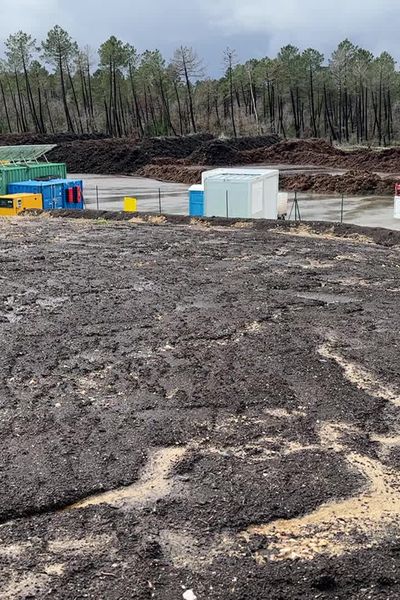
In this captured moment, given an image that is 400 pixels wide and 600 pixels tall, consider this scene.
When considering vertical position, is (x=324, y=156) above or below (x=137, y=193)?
above

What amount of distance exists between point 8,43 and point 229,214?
69.5 metres

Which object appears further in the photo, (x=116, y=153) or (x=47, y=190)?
(x=116, y=153)

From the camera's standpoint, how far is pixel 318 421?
7762 mm

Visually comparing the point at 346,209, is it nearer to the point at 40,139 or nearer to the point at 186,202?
the point at 186,202

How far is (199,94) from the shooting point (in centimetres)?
9700

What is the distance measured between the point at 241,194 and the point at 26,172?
607 inches

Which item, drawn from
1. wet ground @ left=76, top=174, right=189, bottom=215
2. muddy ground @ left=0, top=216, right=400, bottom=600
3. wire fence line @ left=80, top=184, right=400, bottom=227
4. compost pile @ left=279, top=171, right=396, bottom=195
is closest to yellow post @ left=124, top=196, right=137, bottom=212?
wire fence line @ left=80, top=184, right=400, bottom=227

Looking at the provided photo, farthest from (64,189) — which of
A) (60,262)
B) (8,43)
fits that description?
(8,43)

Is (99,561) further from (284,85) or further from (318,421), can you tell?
(284,85)

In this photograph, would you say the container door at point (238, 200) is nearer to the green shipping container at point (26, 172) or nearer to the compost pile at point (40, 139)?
the green shipping container at point (26, 172)

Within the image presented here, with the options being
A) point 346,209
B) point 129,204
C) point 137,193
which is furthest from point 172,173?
Result: point 346,209

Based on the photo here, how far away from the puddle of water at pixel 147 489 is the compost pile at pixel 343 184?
36.7m

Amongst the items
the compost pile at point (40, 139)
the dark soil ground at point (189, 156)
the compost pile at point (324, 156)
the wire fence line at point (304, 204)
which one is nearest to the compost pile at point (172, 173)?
the dark soil ground at point (189, 156)

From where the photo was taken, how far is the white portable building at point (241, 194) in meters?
27.6
